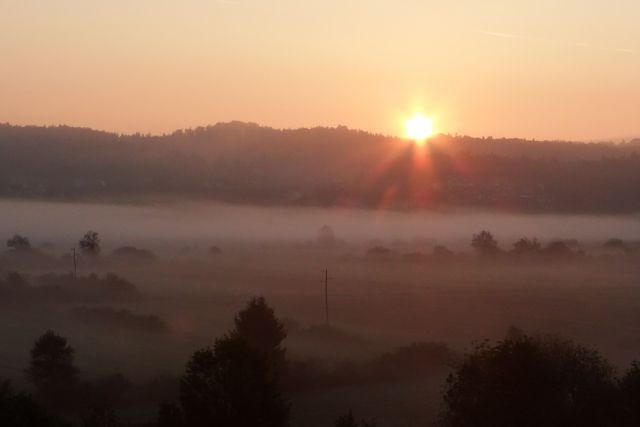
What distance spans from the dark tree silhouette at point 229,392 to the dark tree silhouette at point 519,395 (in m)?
3.53

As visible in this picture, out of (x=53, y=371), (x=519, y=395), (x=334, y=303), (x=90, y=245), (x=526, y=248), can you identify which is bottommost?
(x=519, y=395)

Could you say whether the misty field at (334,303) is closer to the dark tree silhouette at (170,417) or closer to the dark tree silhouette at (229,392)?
the dark tree silhouette at (229,392)

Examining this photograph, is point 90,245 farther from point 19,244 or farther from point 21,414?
point 21,414

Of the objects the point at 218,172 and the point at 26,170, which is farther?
the point at 218,172

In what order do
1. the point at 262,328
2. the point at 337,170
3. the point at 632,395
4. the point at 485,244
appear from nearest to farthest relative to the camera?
the point at 632,395 < the point at 262,328 < the point at 485,244 < the point at 337,170

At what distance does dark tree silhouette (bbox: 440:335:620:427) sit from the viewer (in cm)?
1745

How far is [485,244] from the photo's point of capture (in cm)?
8038

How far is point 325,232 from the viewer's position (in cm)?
10694

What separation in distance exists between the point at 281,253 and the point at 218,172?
53.8m

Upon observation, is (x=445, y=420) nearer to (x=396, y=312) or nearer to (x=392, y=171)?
(x=396, y=312)

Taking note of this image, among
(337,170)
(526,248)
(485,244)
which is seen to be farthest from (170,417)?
(337,170)

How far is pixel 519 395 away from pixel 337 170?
10769 cm

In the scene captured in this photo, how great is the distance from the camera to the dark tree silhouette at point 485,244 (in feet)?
258

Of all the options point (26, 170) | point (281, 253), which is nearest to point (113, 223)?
point (26, 170)
